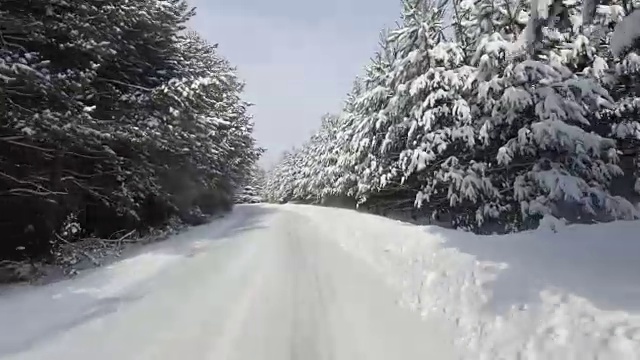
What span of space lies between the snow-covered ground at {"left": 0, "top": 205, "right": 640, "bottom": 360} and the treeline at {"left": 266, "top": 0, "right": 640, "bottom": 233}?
273 cm

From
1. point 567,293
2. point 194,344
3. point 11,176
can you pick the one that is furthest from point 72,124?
point 567,293

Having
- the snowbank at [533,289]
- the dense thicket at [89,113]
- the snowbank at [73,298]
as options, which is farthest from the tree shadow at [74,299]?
the snowbank at [533,289]

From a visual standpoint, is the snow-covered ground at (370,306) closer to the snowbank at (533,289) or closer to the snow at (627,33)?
the snowbank at (533,289)

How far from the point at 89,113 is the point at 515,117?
11330mm

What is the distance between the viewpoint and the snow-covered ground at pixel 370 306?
464 cm

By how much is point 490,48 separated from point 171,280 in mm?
9615

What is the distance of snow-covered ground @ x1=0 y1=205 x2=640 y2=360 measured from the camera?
4641 millimetres

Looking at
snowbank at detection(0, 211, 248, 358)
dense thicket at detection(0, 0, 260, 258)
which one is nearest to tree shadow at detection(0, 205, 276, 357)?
snowbank at detection(0, 211, 248, 358)

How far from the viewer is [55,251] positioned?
1082 centimetres

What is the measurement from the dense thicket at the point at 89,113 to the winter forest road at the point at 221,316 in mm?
2371

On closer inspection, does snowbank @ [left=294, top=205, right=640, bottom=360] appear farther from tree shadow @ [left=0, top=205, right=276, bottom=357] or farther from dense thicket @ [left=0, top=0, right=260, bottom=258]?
dense thicket @ [left=0, top=0, right=260, bottom=258]

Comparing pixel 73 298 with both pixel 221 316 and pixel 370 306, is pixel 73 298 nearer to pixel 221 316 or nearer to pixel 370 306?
pixel 221 316

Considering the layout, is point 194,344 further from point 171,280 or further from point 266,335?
point 171,280

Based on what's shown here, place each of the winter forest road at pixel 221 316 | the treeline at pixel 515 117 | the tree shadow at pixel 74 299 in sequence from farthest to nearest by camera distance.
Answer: the treeline at pixel 515 117
the tree shadow at pixel 74 299
the winter forest road at pixel 221 316
